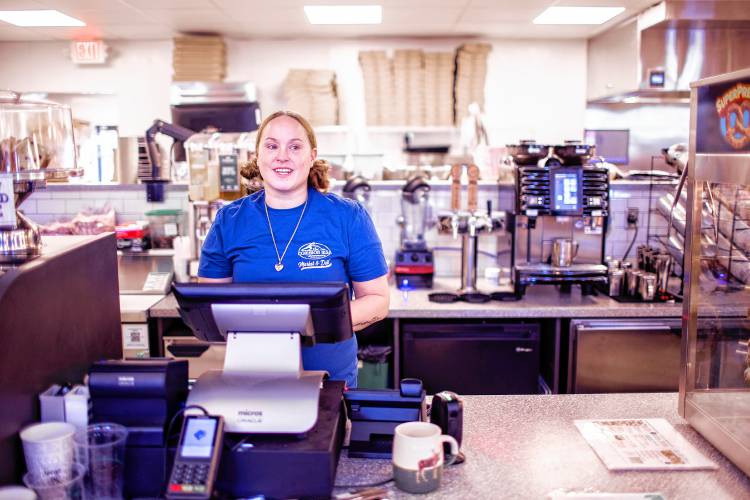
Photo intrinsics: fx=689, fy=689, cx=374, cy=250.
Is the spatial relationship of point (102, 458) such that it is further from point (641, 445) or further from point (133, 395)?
point (641, 445)

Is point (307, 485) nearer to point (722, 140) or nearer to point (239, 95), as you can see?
point (722, 140)

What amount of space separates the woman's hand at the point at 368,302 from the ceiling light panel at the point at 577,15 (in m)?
4.30

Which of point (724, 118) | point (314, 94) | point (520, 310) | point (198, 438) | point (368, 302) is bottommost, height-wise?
point (520, 310)

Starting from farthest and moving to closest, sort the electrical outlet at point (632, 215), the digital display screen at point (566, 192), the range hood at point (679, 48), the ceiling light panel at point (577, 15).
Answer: the ceiling light panel at point (577, 15), the range hood at point (679, 48), the electrical outlet at point (632, 215), the digital display screen at point (566, 192)

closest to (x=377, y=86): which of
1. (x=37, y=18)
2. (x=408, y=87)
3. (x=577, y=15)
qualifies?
(x=408, y=87)

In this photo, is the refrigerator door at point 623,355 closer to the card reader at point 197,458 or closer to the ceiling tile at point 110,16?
the card reader at point 197,458

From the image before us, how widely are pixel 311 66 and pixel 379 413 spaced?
5.91m

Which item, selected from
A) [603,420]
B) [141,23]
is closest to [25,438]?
[603,420]

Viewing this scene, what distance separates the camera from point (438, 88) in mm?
6770

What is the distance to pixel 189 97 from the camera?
6688mm

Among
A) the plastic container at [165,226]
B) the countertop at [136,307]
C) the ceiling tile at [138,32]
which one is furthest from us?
the ceiling tile at [138,32]

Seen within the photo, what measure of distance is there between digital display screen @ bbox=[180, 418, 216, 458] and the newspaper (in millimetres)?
958

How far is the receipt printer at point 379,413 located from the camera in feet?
5.68

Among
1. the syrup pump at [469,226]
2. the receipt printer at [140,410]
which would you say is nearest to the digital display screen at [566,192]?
the syrup pump at [469,226]
